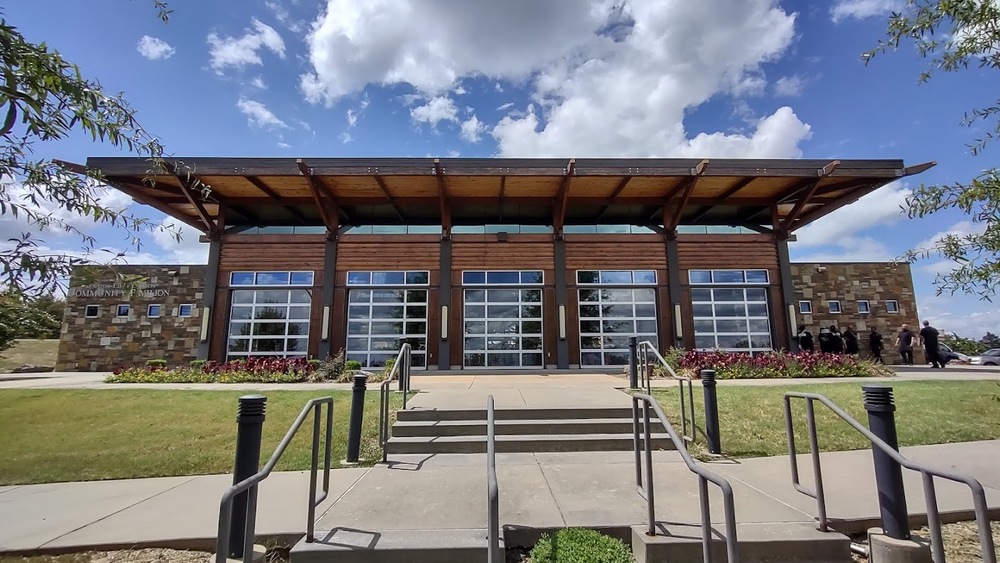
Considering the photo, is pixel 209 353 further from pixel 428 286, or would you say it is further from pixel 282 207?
pixel 428 286

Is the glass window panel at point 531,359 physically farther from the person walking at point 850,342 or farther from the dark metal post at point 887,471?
the dark metal post at point 887,471

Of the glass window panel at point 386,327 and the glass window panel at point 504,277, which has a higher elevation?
the glass window panel at point 504,277

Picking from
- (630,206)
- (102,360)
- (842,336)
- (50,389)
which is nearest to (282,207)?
(50,389)

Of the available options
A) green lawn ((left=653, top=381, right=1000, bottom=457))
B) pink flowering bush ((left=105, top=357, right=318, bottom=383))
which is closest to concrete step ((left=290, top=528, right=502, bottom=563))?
green lawn ((left=653, top=381, right=1000, bottom=457))

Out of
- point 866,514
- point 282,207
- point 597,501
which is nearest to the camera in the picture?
point 866,514

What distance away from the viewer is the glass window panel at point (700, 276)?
54.5 feet

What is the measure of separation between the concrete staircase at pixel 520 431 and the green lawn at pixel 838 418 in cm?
116

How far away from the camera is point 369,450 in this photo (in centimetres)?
588

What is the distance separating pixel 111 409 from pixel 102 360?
572 inches

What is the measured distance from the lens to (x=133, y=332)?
18938 millimetres

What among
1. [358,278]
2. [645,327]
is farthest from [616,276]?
[358,278]

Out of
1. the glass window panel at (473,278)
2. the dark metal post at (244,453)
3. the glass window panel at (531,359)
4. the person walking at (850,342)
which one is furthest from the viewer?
the person walking at (850,342)

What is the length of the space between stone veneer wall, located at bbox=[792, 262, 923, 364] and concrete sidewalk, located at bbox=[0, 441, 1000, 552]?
16.0m

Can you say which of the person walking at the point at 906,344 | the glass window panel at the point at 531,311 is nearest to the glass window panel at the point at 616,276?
the glass window panel at the point at 531,311
